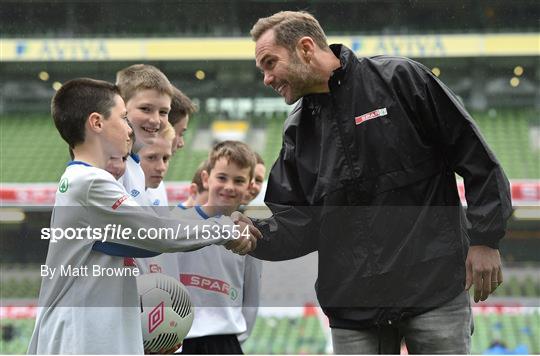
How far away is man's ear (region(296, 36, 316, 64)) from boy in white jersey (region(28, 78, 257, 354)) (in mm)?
422

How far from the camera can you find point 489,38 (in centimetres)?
216

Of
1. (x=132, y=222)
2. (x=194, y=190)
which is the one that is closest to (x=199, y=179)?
(x=194, y=190)

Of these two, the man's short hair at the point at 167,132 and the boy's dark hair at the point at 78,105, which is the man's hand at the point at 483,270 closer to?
the boy's dark hair at the point at 78,105

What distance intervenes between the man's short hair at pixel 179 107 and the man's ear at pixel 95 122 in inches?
11.2

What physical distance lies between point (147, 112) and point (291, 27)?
523mm

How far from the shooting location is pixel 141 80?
6.97 ft

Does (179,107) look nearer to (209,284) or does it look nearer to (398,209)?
(209,284)

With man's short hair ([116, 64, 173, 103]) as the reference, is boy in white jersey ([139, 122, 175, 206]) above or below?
below

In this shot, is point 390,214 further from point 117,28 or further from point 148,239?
point 117,28

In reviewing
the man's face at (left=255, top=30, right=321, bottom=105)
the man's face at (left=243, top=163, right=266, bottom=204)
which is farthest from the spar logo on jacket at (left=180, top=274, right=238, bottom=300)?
the man's face at (left=255, top=30, right=321, bottom=105)

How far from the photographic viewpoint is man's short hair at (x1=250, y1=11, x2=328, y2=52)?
77.9 inches

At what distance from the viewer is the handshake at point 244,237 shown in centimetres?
194

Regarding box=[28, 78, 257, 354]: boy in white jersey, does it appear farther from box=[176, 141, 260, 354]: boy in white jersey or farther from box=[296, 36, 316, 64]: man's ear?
box=[296, 36, 316, 64]: man's ear

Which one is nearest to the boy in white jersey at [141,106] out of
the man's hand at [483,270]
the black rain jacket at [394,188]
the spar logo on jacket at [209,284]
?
the spar logo on jacket at [209,284]
